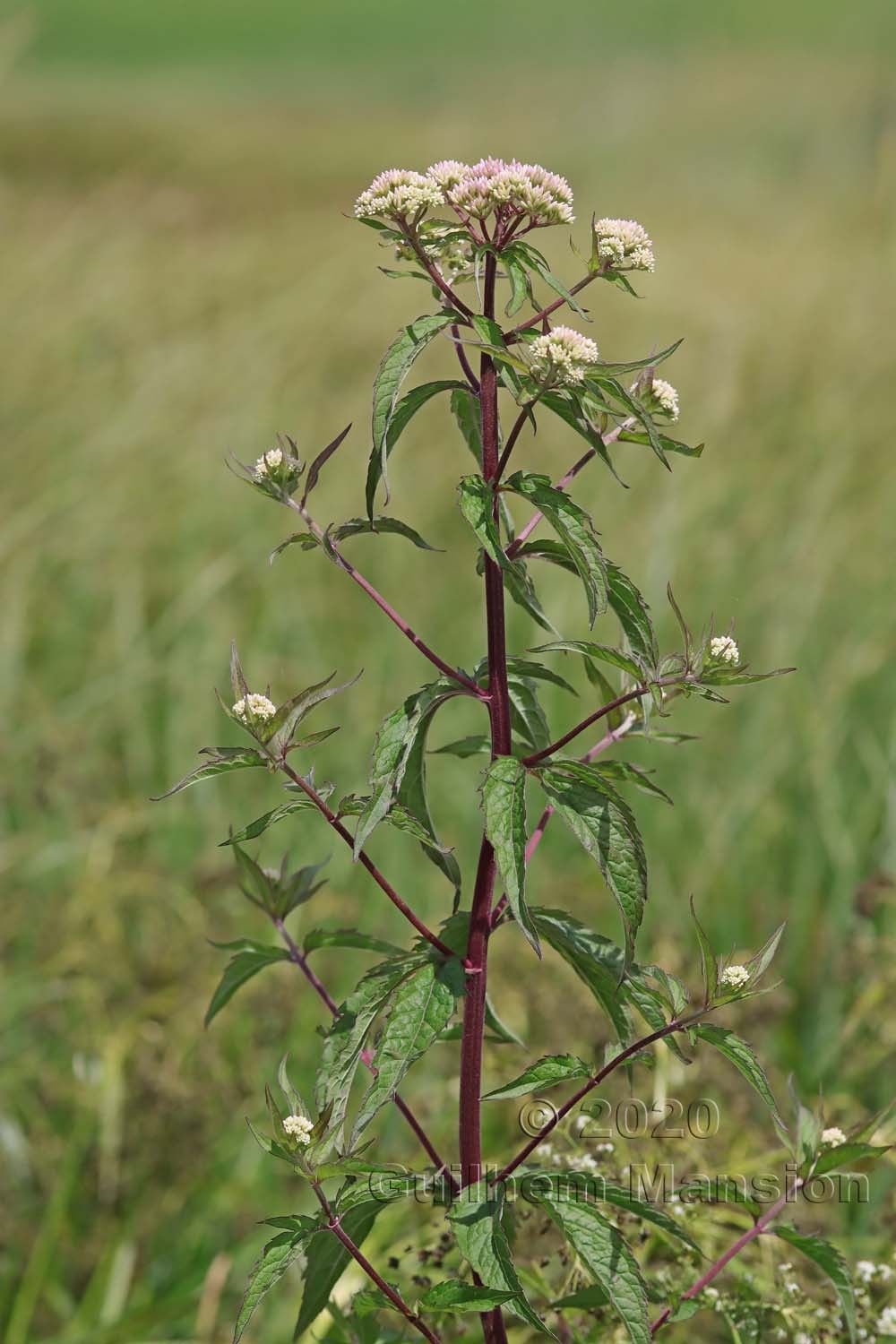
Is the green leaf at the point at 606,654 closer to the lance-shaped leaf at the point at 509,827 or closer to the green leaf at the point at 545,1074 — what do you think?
the lance-shaped leaf at the point at 509,827

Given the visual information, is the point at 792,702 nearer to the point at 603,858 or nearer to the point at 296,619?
the point at 296,619

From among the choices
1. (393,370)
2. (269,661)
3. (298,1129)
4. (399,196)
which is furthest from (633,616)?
(269,661)

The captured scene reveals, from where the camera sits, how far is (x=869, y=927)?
9.23ft

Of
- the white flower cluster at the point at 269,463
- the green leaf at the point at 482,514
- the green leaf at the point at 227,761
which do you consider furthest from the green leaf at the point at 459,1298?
the white flower cluster at the point at 269,463

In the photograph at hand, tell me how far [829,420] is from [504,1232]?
470 centimetres

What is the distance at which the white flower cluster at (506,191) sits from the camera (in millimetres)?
1050

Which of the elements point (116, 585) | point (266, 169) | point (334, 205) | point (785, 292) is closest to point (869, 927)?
point (116, 585)

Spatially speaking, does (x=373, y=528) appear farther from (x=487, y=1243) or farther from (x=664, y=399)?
(x=487, y=1243)

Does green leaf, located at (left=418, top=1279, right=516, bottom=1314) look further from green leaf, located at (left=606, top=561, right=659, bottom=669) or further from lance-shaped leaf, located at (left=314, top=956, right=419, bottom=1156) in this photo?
green leaf, located at (left=606, top=561, right=659, bottom=669)

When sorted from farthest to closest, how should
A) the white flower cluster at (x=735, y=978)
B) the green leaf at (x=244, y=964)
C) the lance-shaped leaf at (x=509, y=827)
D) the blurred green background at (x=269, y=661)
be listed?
the blurred green background at (x=269, y=661) < the green leaf at (x=244, y=964) < the white flower cluster at (x=735, y=978) < the lance-shaped leaf at (x=509, y=827)

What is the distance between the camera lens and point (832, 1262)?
1154 mm

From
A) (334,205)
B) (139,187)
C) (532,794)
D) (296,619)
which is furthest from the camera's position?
(334,205)

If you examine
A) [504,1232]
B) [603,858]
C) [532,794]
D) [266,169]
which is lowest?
[532,794]

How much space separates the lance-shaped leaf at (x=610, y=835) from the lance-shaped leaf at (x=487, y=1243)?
266mm
